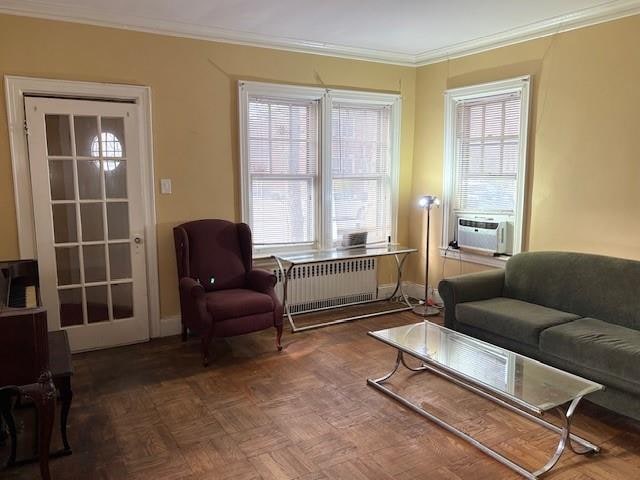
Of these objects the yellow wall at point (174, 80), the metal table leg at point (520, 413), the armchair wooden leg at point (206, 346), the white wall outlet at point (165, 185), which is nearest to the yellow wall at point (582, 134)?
the metal table leg at point (520, 413)

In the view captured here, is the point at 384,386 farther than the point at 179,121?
No

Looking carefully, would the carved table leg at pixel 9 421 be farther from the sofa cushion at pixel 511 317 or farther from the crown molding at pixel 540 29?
the crown molding at pixel 540 29

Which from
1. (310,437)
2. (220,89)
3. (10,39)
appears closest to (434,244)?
(220,89)

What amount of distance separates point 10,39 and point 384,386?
3483mm

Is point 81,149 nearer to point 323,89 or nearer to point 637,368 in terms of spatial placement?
point 323,89

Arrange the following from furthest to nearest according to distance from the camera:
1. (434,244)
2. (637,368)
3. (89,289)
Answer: (434,244), (89,289), (637,368)

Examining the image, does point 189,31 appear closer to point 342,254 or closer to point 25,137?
point 25,137

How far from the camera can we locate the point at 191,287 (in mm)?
3781

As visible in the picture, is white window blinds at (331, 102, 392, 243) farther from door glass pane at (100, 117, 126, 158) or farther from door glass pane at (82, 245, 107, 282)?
door glass pane at (82, 245, 107, 282)

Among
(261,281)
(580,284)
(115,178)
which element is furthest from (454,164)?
(115,178)

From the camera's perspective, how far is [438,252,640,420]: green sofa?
Answer: 2.87 m

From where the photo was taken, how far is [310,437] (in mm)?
2789

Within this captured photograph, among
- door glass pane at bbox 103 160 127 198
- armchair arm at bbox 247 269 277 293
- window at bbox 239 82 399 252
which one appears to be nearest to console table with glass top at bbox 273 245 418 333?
window at bbox 239 82 399 252

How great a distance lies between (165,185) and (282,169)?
1.11m
